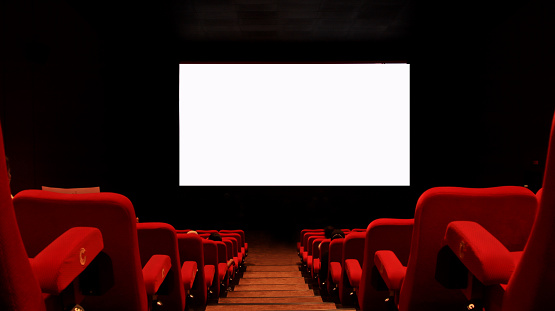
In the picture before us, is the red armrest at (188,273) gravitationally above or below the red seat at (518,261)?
below

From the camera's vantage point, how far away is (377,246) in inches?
73.0

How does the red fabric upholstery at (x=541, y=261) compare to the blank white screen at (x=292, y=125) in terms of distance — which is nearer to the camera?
the red fabric upholstery at (x=541, y=261)

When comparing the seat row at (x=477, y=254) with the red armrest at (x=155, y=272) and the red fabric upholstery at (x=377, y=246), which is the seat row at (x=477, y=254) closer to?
the red fabric upholstery at (x=377, y=246)

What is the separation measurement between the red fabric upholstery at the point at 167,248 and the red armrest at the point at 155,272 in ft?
0.70

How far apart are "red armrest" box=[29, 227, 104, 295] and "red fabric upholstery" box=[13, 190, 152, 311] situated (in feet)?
0.46

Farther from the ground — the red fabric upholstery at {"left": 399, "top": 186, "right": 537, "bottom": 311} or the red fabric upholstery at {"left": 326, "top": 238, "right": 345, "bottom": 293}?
the red fabric upholstery at {"left": 399, "top": 186, "right": 537, "bottom": 311}

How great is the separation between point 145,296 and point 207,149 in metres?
6.75

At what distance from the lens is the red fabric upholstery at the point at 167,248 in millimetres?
1879

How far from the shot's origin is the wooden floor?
7.98ft

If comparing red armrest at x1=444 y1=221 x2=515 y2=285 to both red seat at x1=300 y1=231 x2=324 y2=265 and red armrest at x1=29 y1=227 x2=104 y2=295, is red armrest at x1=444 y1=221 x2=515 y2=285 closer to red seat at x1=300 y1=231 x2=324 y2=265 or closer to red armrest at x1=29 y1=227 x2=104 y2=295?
red armrest at x1=29 y1=227 x2=104 y2=295

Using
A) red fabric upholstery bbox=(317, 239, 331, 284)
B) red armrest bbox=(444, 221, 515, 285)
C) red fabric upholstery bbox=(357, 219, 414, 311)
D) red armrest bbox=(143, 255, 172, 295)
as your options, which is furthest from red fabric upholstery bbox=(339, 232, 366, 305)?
red armrest bbox=(444, 221, 515, 285)

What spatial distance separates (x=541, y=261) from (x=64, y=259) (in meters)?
1.10

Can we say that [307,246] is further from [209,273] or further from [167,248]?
[167,248]

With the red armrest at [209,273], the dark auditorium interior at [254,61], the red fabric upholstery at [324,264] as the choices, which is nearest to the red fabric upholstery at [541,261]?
the red armrest at [209,273]
